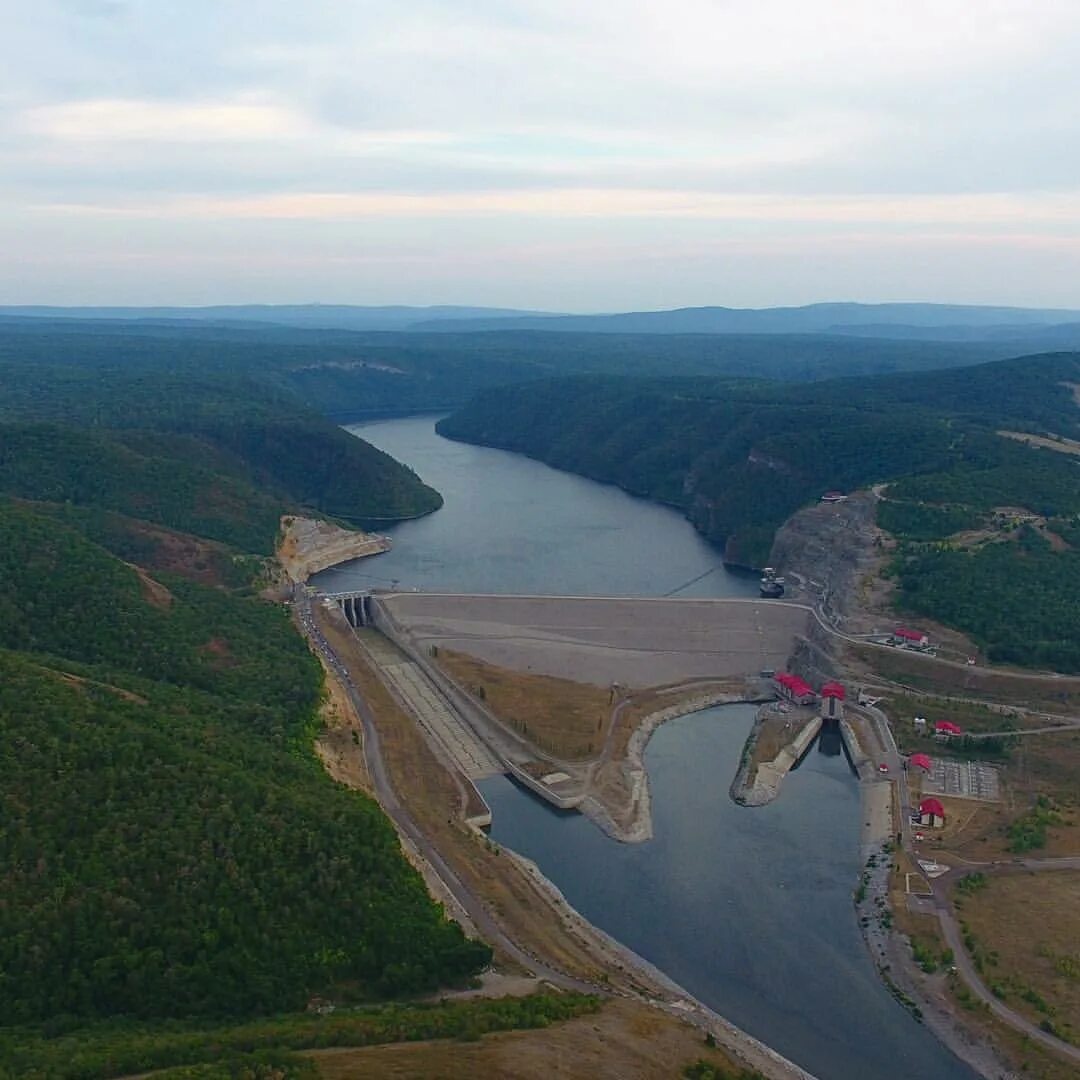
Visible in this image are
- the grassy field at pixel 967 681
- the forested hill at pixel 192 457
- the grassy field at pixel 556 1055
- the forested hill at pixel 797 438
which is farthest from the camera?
the forested hill at pixel 797 438

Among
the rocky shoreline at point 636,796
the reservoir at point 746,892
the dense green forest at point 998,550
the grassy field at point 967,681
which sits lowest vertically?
the reservoir at point 746,892

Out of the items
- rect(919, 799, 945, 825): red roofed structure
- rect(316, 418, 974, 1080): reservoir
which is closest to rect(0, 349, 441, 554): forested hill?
rect(316, 418, 974, 1080): reservoir

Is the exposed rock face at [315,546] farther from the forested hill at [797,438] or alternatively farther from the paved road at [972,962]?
the paved road at [972,962]

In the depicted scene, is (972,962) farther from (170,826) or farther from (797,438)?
(797,438)

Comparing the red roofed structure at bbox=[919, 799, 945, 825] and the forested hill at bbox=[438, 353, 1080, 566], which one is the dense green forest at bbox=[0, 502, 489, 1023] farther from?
the forested hill at bbox=[438, 353, 1080, 566]

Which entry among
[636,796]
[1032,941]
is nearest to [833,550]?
[636,796]

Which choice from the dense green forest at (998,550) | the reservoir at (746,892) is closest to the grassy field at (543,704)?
the reservoir at (746,892)

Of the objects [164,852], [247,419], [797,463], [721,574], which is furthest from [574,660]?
[247,419]
